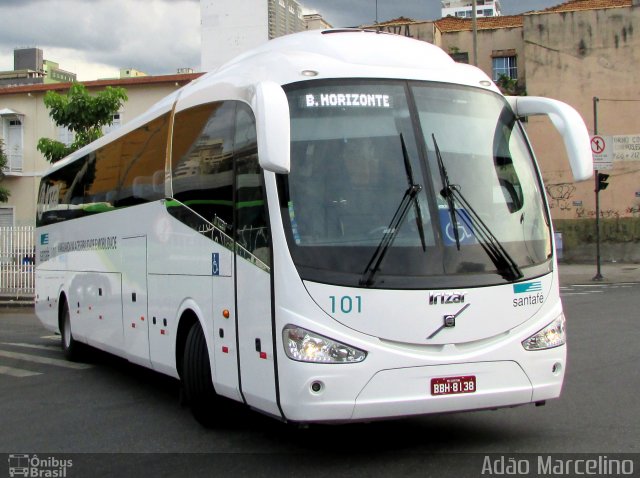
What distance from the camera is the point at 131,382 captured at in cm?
1061

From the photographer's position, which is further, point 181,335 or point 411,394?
point 181,335

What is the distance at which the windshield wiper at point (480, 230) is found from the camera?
241 inches

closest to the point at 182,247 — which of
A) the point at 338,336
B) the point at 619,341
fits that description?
the point at 338,336

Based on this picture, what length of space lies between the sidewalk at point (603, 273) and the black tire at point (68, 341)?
18231 mm

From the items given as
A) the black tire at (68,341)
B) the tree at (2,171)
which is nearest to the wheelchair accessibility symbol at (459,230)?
the black tire at (68,341)

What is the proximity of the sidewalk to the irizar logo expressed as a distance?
2207cm

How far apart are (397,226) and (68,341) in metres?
8.32

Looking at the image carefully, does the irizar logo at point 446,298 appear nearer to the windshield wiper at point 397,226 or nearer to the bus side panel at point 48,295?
the windshield wiper at point 397,226

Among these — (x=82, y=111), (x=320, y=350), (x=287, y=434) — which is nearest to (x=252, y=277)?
(x=320, y=350)

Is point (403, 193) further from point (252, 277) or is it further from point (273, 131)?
point (252, 277)

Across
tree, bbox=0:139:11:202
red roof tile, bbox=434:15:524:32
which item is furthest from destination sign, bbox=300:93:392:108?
red roof tile, bbox=434:15:524:32

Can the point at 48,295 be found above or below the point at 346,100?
below

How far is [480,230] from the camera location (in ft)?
20.1

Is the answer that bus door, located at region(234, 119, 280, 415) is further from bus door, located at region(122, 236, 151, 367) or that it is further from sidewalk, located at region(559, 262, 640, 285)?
sidewalk, located at region(559, 262, 640, 285)
